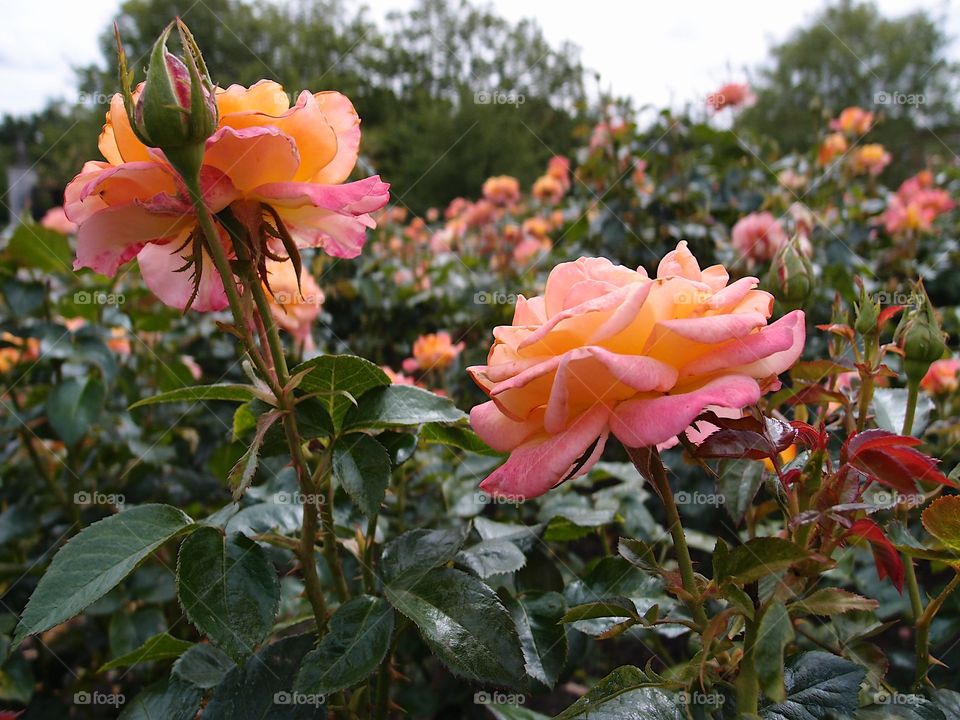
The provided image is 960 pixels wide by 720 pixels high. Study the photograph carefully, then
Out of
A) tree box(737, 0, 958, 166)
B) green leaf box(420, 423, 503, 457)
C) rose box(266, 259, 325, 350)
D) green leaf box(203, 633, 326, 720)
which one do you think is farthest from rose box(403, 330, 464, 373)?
tree box(737, 0, 958, 166)

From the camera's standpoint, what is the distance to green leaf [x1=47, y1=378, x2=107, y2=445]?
1.00 metres

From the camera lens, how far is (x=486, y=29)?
994 centimetres

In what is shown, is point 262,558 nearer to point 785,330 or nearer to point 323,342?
point 785,330

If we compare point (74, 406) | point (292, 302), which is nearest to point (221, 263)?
point (292, 302)

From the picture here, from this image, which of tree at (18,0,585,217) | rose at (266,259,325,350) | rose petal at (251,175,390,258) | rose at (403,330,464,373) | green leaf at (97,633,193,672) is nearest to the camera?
rose petal at (251,175,390,258)

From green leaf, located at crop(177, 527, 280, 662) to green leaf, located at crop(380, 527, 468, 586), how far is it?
0.27 feet

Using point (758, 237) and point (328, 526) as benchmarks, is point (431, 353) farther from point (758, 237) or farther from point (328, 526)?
point (328, 526)

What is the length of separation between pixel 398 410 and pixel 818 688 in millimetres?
310

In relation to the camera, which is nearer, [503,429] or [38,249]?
[503,429]

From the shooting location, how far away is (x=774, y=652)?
12.4 inches

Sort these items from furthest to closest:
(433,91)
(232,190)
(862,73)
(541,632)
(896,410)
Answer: (862,73), (433,91), (896,410), (541,632), (232,190)

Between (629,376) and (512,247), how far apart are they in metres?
2.22

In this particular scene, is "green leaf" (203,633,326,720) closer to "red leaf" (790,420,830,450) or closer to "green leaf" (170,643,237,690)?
"green leaf" (170,643,237,690)

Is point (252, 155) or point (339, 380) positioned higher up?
point (252, 155)
